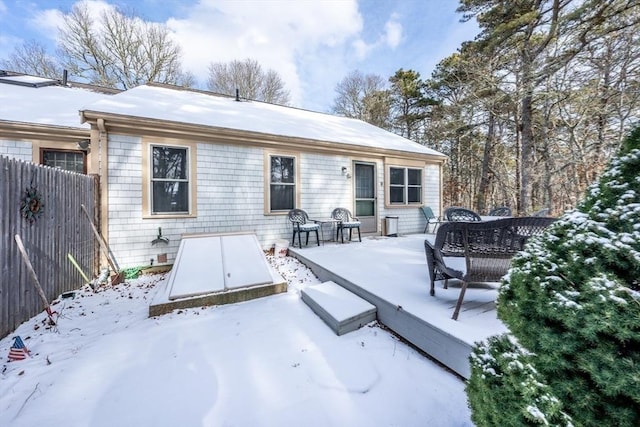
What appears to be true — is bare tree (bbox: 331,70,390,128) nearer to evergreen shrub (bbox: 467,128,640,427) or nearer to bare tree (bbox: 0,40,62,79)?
bare tree (bbox: 0,40,62,79)

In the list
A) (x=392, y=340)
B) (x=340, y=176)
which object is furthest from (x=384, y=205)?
(x=392, y=340)

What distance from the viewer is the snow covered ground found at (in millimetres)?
1805

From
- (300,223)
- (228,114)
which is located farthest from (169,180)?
(300,223)

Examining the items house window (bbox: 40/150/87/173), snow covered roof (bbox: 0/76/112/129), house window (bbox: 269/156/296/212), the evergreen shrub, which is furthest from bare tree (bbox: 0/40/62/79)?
the evergreen shrub

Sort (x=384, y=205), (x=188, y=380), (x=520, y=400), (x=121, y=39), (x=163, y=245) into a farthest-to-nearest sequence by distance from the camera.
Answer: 1. (x=121, y=39)
2. (x=384, y=205)
3. (x=163, y=245)
4. (x=188, y=380)
5. (x=520, y=400)

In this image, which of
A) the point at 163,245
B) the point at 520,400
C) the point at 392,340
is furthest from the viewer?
the point at 163,245

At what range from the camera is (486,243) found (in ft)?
8.63

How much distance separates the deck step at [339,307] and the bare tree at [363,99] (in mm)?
14640

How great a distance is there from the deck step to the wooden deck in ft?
0.45

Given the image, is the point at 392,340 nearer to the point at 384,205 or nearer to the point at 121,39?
the point at 384,205

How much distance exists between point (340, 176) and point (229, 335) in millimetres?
5020

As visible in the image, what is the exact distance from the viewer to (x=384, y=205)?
7539mm

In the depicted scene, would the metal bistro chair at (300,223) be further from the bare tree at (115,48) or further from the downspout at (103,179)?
the bare tree at (115,48)

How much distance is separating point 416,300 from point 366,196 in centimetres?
476
